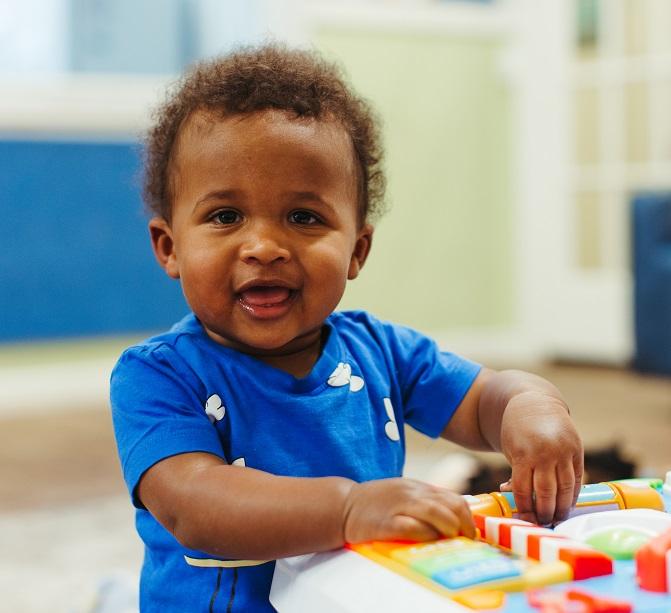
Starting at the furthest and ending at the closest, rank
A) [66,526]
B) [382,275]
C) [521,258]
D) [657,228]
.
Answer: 1. [521,258]
2. [382,275]
3. [657,228]
4. [66,526]

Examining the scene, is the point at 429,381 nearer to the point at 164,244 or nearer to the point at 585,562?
the point at 164,244

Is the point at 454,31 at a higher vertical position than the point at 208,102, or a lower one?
higher

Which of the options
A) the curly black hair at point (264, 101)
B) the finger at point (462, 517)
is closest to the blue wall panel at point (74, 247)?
the curly black hair at point (264, 101)

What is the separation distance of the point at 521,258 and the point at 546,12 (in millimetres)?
843

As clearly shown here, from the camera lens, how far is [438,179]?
345 centimetres

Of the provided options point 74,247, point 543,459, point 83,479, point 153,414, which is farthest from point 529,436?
point 74,247

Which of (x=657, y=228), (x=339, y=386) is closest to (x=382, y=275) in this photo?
(x=657, y=228)

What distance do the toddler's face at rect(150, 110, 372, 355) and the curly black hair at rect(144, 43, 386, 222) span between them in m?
0.01

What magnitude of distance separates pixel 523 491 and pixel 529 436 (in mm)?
44

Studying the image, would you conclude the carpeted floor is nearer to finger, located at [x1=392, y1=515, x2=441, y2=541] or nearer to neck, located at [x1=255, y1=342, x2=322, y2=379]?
neck, located at [x1=255, y1=342, x2=322, y2=379]

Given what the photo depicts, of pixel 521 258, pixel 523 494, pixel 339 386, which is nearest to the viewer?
pixel 523 494

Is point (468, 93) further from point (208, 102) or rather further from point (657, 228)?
point (208, 102)

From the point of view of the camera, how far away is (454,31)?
135 inches

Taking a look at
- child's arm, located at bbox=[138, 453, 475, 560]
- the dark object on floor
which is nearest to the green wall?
the dark object on floor
